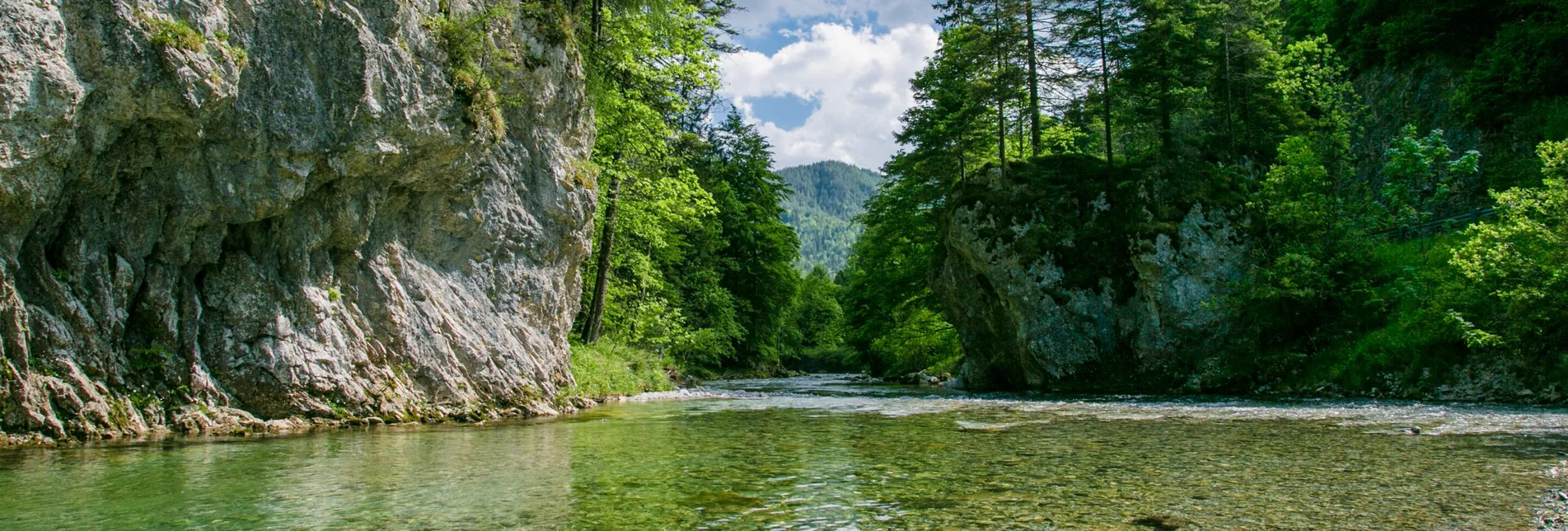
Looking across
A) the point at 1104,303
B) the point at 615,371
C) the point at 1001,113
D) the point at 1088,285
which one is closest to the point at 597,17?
the point at 615,371

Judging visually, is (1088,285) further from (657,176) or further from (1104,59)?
(657,176)

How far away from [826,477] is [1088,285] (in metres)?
19.8

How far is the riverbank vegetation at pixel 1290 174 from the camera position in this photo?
57.5ft

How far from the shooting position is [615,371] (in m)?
22.7

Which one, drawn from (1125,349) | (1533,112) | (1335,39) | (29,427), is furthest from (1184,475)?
(1335,39)

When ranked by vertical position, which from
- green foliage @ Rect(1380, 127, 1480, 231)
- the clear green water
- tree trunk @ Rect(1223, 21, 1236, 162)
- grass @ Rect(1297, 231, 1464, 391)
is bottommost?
the clear green water

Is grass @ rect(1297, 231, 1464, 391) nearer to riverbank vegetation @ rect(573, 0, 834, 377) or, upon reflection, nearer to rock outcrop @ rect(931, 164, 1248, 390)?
rock outcrop @ rect(931, 164, 1248, 390)

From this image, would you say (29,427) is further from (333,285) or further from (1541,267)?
(1541,267)

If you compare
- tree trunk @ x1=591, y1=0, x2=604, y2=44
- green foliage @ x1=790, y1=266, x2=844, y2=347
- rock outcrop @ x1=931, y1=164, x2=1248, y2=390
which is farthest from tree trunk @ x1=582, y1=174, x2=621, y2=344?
green foliage @ x1=790, y1=266, x2=844, y2=347

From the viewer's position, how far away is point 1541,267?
50.6 feet

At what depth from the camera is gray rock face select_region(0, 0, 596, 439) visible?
10078 mm

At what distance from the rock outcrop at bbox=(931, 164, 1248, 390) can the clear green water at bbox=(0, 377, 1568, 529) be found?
1083 cm

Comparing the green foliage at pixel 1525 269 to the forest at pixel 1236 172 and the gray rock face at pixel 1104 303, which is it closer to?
the forest at pixel 1236 172

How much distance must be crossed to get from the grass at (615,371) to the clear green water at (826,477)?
783 centimetres
